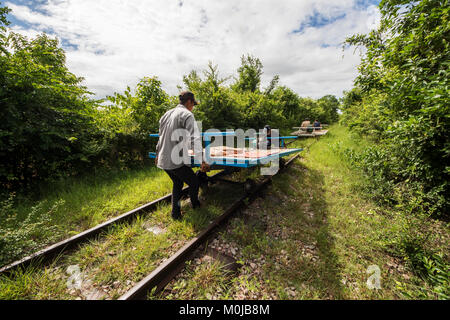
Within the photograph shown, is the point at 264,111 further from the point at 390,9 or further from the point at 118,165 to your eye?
the point at 118,165

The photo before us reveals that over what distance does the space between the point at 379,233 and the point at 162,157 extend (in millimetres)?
3543

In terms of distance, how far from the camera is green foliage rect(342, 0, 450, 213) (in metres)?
2.37

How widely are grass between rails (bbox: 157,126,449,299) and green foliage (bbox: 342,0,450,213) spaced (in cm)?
72

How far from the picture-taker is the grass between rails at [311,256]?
68.8 inches

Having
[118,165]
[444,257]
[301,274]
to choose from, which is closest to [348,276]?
[301,274]

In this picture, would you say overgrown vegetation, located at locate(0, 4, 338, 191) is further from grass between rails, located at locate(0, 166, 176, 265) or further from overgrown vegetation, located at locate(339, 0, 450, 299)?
overgrown vegetation, located at locate(339, 0, 450, 299)

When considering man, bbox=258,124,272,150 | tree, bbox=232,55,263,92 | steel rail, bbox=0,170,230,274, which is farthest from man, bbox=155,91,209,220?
tree, bbox=232,55,263,92

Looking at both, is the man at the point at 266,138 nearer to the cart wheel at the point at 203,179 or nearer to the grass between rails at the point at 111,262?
the cart wheel at the point at 203,179

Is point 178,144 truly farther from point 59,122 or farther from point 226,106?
point 226,106

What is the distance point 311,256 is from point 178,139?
2589 mm

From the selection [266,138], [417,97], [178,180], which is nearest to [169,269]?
[178,180]

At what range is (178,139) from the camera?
262 cm

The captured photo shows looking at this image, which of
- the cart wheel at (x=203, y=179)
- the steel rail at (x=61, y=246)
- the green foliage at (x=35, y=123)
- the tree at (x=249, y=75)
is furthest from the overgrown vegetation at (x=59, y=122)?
the tree at (x=249, y=75)

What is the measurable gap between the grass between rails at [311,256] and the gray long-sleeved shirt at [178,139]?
4.55 feet
